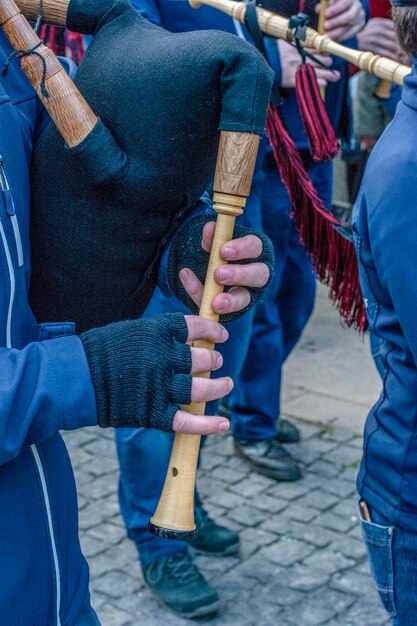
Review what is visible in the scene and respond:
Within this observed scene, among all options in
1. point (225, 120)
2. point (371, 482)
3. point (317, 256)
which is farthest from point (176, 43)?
point (317, 256)

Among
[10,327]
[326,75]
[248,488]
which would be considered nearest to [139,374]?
[10,327]

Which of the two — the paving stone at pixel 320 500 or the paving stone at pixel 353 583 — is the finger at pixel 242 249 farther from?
the paving stone at pixel 320 500

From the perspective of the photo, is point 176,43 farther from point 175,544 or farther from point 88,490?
point 88,490

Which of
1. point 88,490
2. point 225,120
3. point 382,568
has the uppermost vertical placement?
point 225,120

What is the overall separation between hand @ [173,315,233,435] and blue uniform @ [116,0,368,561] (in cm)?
113

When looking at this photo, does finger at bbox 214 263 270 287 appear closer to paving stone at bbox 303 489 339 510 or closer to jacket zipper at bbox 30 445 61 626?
jacket zipper at bbox 30 445 61 626

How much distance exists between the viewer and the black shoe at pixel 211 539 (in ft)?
10.5

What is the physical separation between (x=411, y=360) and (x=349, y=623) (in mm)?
1294

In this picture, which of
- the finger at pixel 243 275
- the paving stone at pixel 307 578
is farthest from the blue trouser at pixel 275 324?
the finger at pixel 243 275

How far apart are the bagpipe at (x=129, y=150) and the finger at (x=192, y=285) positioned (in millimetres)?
62

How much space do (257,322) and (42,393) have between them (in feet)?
7.98

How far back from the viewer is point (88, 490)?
3684 millimetres

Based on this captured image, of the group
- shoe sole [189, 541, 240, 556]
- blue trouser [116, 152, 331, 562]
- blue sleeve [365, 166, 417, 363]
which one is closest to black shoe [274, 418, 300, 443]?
shoe sole [189, 541, 240, 556]

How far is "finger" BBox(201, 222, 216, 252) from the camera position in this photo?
1515 millimetres
